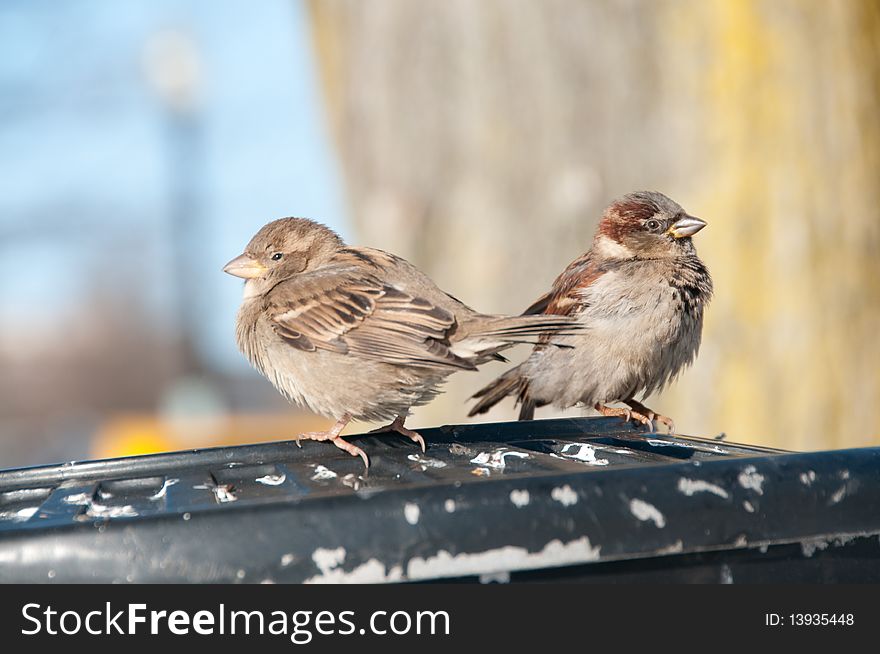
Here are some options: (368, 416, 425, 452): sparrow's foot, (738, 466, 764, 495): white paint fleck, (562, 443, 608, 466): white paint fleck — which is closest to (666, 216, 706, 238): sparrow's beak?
(368, 416, 425, 452): sparrow's foot

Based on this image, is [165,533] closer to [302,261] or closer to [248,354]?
[248,354]

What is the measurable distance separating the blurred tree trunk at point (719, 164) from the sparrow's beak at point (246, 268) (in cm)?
183

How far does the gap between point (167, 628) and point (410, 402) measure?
2211 mm

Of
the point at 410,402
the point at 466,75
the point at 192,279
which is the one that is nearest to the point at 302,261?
the point at 410,402

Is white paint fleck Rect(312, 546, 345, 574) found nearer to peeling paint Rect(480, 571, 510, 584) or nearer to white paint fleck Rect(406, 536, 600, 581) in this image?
white paint fleck Rect(406, 536, 600, 581)

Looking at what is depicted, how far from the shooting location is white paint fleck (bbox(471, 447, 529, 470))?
272 centimetres

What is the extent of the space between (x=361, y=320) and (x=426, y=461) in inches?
50.3

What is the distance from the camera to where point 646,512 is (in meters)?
2.12

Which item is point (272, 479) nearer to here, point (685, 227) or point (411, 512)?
point (411, 512)

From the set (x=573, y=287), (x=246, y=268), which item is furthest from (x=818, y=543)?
(x=246, y=268)

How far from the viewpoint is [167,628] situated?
196 centimetres

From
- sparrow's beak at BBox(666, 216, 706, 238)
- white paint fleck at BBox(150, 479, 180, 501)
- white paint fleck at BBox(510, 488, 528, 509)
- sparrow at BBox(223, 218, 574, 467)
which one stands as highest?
sparrow's beak at BBox(666, 216, 706, 238)

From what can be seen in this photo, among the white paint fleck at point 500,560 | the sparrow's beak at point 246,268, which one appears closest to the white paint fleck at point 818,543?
the white paint fleck at point 500,560

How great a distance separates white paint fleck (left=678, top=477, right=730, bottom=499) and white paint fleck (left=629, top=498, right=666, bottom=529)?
0.08 m
